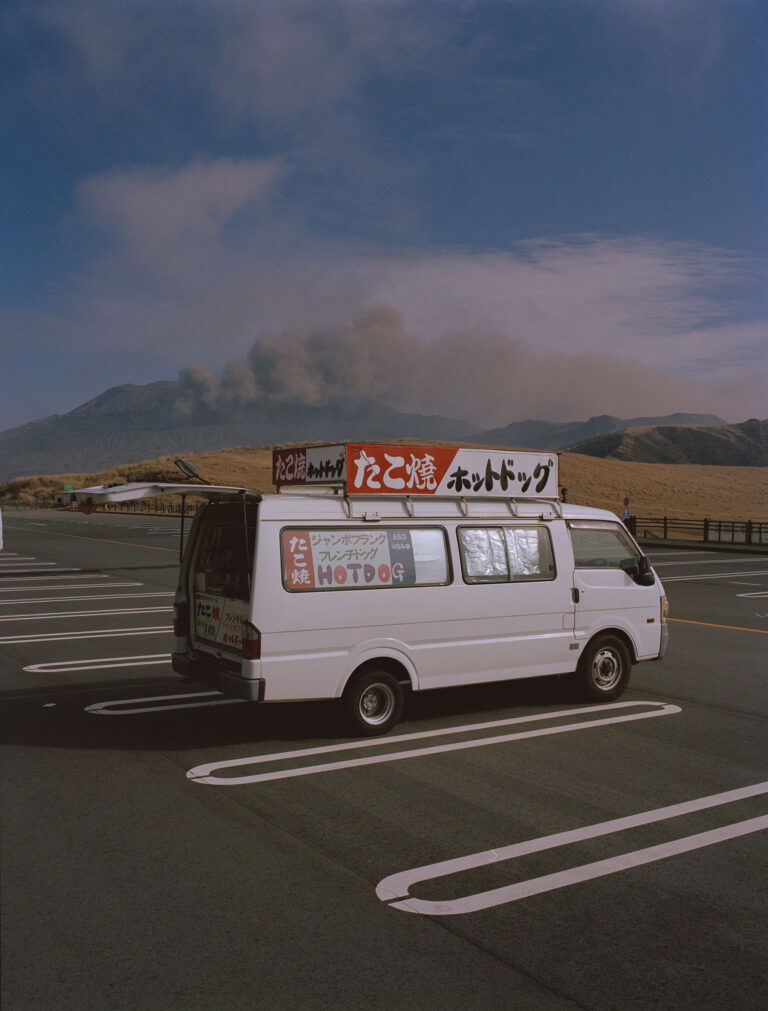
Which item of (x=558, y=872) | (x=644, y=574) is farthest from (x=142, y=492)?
(x=644, y=574)

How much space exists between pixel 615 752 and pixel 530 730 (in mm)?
894

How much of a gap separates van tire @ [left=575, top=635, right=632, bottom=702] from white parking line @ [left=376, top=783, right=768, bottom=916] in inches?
108

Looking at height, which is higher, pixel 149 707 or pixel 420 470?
pixel 420 470

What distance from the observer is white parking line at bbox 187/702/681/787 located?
21.2 feet

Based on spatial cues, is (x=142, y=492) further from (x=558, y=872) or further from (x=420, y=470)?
(x=558, y=872)

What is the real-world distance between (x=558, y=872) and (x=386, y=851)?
3.23 ft

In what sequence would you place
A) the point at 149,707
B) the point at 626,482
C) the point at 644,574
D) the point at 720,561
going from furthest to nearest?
the point at 626,482
the point at 720,561
the point at 644,574
the point at 149,707

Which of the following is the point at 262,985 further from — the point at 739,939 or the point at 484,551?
the point at 484,551

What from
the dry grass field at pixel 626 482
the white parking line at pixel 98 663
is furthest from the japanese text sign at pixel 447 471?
the dry grass field at pixel 626 482

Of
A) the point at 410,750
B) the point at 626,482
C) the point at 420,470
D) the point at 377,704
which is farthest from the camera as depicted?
the point at 626,482

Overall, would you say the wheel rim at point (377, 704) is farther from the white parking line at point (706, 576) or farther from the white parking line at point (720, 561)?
the white parking line at point (720, 561)

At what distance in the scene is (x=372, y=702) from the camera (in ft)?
25.0

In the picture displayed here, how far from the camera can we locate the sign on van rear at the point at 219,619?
281 inches

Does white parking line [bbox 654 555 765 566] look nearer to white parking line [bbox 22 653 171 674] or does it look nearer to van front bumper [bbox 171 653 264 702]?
white parking line [bbox 22 653 171 674]
